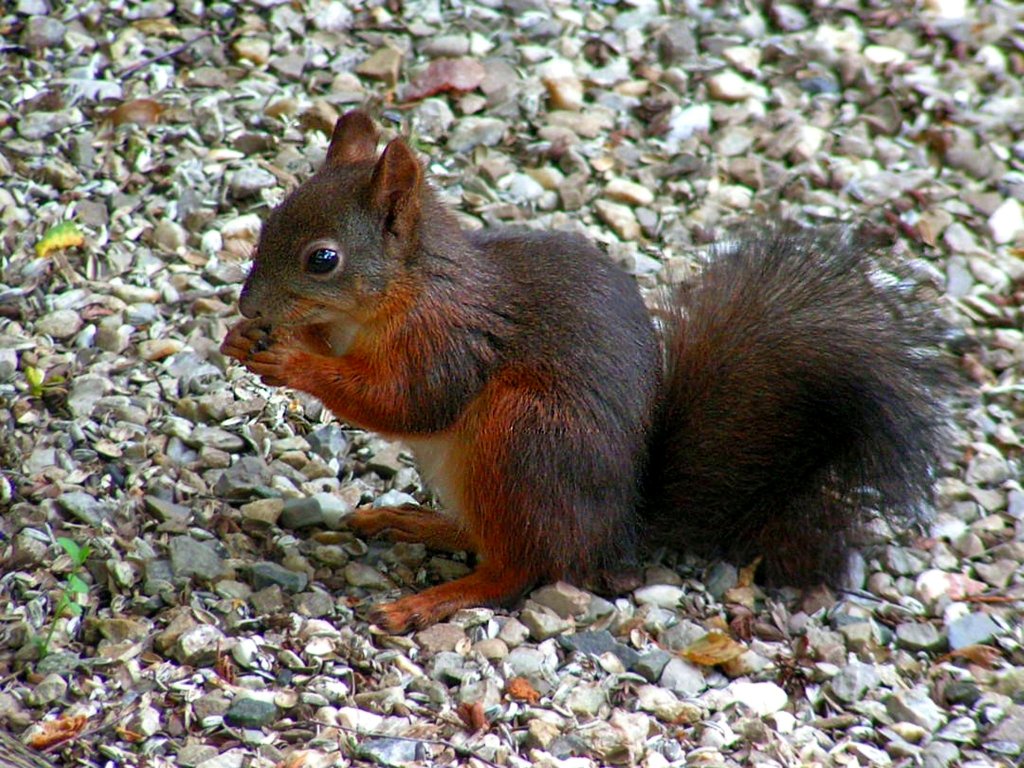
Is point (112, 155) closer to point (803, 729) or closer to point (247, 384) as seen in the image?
point (247, 384)

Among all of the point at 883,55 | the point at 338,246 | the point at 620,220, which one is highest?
the point at 883,55

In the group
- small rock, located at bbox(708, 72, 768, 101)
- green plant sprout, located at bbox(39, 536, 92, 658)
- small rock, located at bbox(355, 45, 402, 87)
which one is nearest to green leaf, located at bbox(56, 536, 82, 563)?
green plant sprout, located at bbox(39, 536, 92, 658)

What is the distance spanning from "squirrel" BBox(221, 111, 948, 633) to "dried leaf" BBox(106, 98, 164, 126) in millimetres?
1363

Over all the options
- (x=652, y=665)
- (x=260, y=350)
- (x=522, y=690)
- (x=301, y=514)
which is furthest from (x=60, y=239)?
(x=652, y=665)

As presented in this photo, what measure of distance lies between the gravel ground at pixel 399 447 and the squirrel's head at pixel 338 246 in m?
0.63

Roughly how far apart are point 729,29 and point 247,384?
8.76 feet

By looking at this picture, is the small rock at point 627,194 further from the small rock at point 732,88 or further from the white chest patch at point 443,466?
the white chest patch at point 443,466

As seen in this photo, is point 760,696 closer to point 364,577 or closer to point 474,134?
point 364,577

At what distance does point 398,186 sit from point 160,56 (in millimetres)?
1966

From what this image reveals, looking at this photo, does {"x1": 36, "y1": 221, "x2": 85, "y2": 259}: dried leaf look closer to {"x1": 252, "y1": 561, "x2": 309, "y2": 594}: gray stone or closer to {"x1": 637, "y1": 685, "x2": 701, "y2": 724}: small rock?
{"x1": 252, "y1": 561, "x2": 309, "y2": 594}: gray stone

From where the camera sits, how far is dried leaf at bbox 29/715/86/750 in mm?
2979

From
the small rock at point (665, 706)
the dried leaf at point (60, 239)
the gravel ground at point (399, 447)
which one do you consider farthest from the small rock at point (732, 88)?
the small rock at point (665, 706)

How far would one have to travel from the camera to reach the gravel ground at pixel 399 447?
3.26 metres

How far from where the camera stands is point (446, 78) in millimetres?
5211
